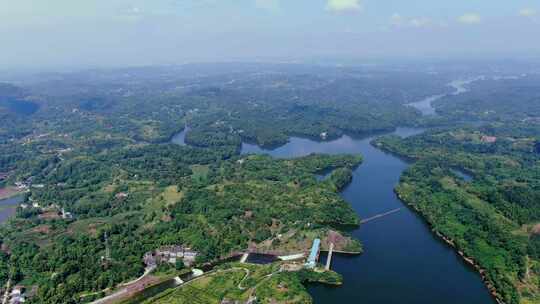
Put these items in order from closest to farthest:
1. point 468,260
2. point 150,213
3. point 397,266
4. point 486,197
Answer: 1. point 397,266
2. point 468,260
3. point 150,213
4. point 486,197

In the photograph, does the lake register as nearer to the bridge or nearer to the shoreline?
the shoreline

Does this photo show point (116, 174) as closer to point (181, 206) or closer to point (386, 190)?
point (181, 206)

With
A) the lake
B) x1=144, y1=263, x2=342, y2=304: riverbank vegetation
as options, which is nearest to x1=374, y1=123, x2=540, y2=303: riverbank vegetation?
the lake

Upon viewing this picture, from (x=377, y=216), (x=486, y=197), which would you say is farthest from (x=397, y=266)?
(x=486, y=197)

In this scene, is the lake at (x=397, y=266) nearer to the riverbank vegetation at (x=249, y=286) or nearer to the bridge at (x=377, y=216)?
the bridge at (x=377, y=216)

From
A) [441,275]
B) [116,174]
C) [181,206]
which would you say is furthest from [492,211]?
[116,174]

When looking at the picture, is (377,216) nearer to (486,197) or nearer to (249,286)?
(486,197)
